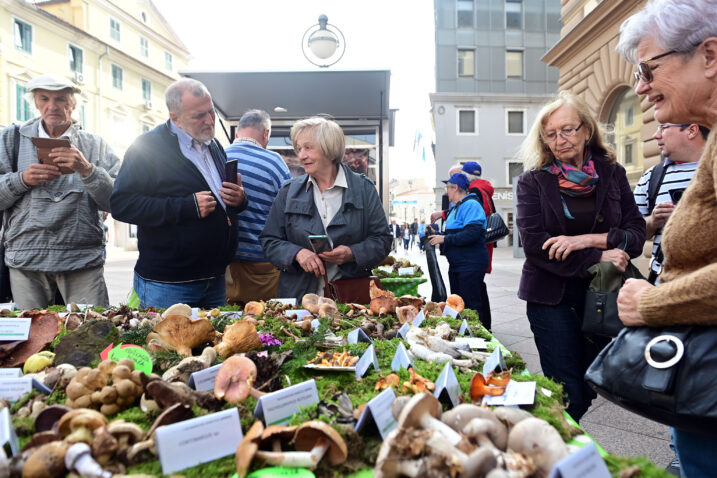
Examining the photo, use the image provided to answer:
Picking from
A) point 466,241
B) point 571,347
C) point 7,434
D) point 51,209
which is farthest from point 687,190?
point 466,241

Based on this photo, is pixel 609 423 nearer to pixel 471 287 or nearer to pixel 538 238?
pixel 538 238

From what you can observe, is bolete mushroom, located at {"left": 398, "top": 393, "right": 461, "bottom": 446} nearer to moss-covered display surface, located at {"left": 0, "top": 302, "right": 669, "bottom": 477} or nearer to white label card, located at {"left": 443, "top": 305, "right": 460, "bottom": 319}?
moss-covered display surface, located at {"left": 0, "top": 302, "right": 669, "bottom": 477}

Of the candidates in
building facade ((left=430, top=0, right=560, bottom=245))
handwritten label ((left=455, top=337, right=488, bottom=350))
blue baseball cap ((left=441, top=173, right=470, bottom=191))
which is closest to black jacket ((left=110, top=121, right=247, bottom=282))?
handwritten label ((left=455, top=337, right=488, bottom=350))

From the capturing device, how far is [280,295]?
2609 millimetres

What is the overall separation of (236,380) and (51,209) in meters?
2.23

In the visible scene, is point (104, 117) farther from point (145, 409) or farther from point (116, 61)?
point (145, 409)

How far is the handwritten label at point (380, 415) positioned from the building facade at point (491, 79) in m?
24.9

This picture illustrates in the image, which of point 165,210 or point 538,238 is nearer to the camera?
point 538,238

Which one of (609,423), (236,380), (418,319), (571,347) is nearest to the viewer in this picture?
(236,380)

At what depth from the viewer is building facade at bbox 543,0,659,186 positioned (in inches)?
337

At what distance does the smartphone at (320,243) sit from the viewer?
2.29 metres

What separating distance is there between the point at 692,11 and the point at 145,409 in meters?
1.59

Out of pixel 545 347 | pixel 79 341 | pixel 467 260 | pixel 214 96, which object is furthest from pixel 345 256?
pixel 214 96

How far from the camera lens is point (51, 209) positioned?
269cm
